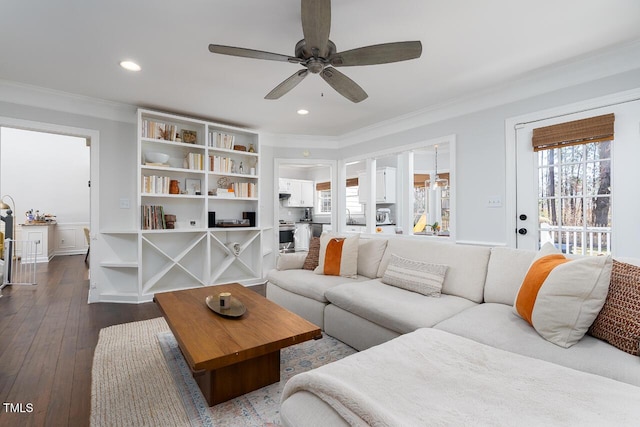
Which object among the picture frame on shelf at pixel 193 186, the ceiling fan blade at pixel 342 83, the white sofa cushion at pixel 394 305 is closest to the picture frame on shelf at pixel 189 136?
the picture frame on shelf at pixel 193 186

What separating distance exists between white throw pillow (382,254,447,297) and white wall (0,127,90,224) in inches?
338

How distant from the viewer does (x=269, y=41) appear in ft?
7.88

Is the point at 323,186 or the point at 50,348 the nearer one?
the point at 50,348

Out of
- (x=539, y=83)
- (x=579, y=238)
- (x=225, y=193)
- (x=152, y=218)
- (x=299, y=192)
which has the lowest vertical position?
(x=579, y=238)

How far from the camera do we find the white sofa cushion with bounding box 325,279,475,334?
2.00 metres

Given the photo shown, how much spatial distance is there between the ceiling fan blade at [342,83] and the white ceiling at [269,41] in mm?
368

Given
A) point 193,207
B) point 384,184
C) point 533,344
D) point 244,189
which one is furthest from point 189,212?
point 533,344

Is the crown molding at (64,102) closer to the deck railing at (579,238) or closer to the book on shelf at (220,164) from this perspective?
the book on shelf at (220,164)

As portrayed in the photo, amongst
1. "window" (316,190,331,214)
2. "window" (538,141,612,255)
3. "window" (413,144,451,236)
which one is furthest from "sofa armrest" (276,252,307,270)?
"window" (316,190,331,214)

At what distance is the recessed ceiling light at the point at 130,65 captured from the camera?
2.72m

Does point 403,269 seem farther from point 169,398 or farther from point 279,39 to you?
point 279,39

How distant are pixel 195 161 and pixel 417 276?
3434 millimetres

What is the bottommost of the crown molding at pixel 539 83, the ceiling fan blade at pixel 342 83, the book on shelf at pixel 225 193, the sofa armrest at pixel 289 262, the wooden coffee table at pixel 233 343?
the wooden coffee table at pixel 233 343

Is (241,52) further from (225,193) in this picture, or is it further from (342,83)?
(225,193)
